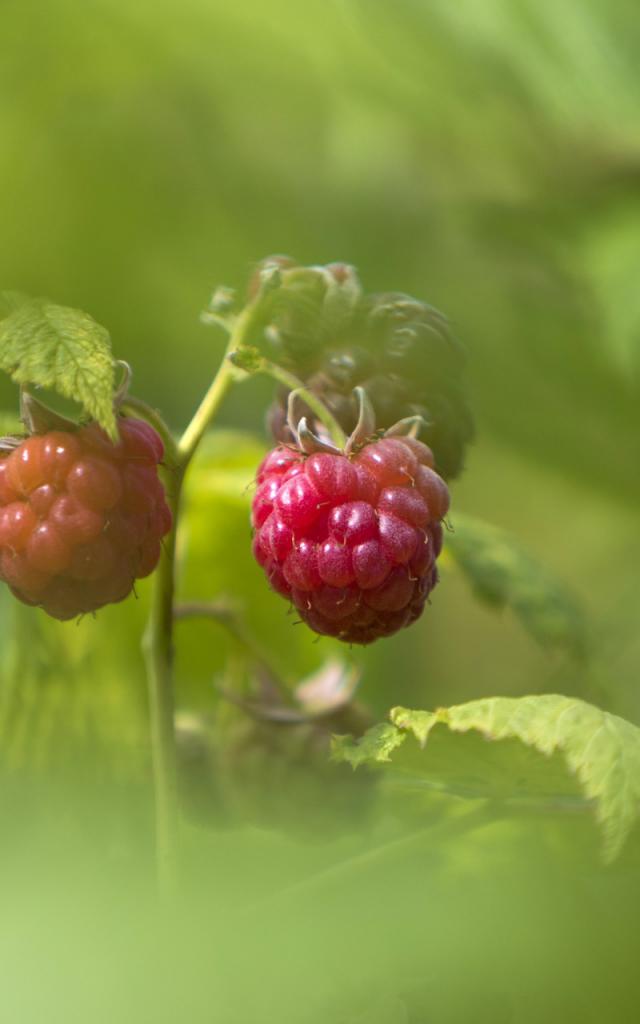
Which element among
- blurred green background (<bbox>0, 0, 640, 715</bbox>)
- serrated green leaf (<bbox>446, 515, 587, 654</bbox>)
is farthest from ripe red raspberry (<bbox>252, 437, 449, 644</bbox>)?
blurred green background (<bbox>0, 0, 640, 715</bbox>)

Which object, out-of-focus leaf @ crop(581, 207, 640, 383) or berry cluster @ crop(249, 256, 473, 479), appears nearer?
berry cluster @ crop(249, 256, 473, 479)

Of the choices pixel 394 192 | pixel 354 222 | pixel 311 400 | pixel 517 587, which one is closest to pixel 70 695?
pixel 517 587

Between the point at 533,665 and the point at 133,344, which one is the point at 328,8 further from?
the point at 533,665

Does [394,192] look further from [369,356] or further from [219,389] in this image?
[219,389]

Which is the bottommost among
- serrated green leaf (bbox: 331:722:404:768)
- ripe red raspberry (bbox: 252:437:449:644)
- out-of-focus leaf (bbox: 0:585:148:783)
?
out-of-focus leaf (bbox: 0:585:148:783)

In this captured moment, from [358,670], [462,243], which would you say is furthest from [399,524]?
[462,243]

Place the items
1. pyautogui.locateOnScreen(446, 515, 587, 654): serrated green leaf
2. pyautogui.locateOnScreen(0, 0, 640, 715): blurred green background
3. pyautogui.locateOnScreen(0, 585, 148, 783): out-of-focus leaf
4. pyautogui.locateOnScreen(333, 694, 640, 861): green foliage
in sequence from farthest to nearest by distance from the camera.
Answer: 1. pyautogui.locateOnScreen(0, 0, 640, 715): blurred green background
2. pyautogui.locateOnScreen(446, 515, 587, 654): serrated green leaf
3. pyautogui.locateOnScreen(0, 585, 148, 783): out-of-focus leaf
4. pyautogui.locateOnScreen(333, 694, 640, 861): green foliage

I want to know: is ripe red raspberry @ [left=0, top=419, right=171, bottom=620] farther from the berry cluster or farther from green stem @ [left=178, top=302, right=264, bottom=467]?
the berry cluster
